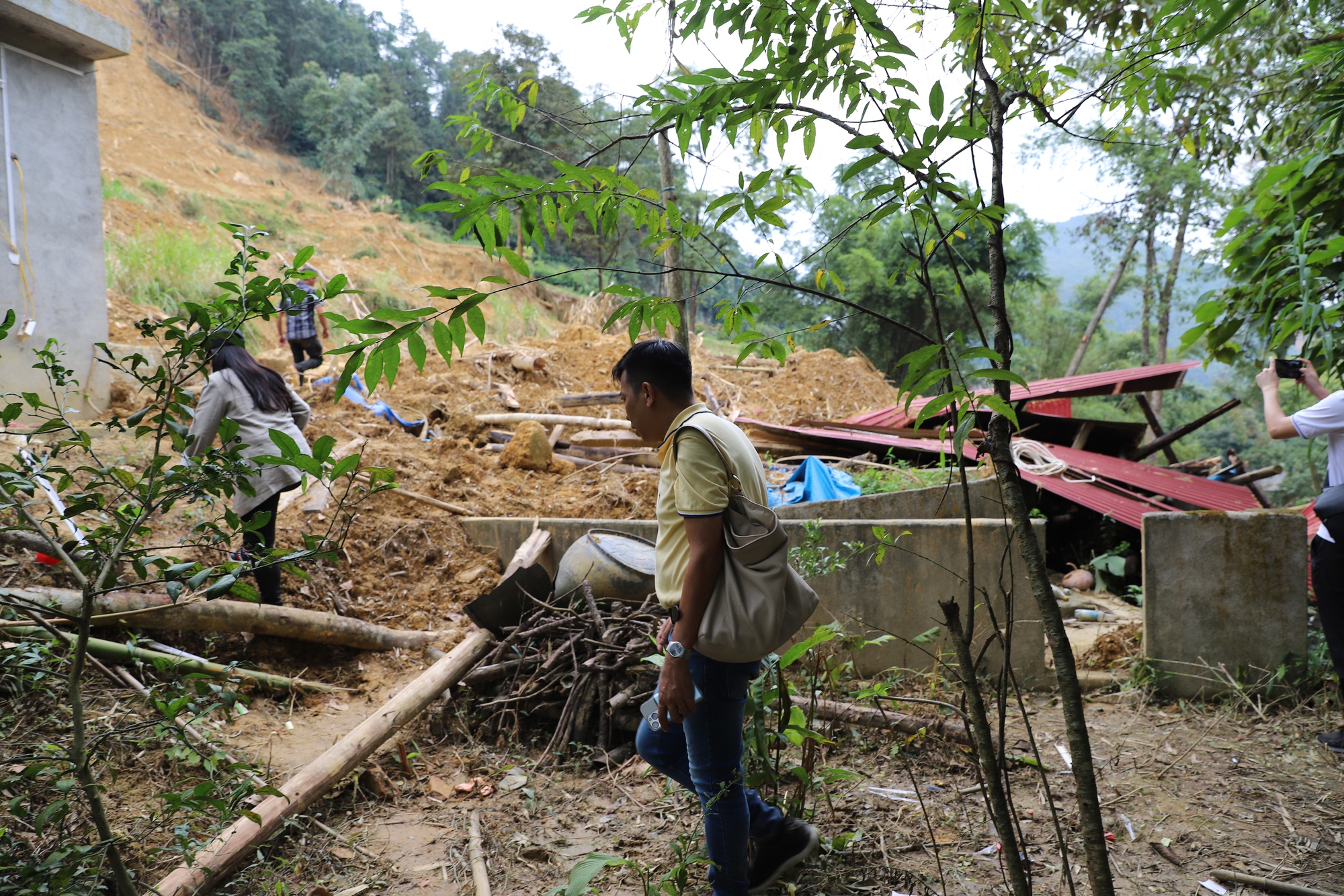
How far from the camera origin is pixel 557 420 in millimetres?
9727

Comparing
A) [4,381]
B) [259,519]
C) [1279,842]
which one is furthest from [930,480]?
[4,381]

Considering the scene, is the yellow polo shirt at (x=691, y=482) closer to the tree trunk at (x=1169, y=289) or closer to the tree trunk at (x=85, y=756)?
the tree trunk at (x=85, y=756)

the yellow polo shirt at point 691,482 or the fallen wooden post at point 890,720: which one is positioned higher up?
the yellow polo shirt at point 691,482

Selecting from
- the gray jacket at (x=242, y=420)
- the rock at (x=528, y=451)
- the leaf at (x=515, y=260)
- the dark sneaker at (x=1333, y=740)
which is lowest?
the dark sneaker at (x=1333, y=740)

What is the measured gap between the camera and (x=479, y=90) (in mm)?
2455

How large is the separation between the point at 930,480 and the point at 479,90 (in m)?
5.79

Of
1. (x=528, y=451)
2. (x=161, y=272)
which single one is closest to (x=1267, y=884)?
(x=528, y=451)

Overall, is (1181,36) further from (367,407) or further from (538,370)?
(538,370)

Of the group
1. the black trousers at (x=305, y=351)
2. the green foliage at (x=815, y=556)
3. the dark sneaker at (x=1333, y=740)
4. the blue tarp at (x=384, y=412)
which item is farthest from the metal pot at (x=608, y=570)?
the black trousers at (x=305, y=351)

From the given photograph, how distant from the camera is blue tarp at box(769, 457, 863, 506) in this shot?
274 inches

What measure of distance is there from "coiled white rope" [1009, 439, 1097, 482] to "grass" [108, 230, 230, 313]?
11.1m

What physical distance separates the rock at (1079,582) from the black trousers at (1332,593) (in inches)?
137

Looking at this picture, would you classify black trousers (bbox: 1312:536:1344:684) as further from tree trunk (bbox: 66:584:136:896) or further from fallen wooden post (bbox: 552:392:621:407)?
fallen wooden post (bbox: 552:392:621:407)

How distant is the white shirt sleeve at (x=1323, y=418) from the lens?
138 inches
